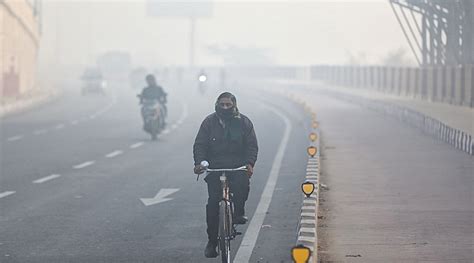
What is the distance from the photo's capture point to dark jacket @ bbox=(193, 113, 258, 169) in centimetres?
1176

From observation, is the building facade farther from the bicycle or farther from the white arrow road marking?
the bicycle

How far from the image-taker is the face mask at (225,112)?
11.7 meters

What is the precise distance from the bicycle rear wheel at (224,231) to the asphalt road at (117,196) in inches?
21.9

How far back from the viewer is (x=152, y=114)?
1262 inches

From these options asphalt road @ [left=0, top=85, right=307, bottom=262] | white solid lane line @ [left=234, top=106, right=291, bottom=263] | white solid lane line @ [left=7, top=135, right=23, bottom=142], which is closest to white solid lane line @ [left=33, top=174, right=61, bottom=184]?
asphalt road @ [left=0, top=85, right=307, bottom=262]

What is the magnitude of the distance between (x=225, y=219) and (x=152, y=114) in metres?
21.0

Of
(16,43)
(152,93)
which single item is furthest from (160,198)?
(16,43)

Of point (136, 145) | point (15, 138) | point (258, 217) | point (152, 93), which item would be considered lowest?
point (15, 138)

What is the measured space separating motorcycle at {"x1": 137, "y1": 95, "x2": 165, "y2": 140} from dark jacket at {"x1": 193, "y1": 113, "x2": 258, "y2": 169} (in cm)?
2012

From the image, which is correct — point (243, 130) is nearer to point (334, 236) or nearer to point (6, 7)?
point (334, 236)

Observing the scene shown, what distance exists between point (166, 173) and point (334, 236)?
1032 centimetres

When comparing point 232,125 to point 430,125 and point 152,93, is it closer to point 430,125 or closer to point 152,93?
point 430,125

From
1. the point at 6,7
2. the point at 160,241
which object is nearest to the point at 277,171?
the point at 160,241

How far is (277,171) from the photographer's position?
2258 cm
